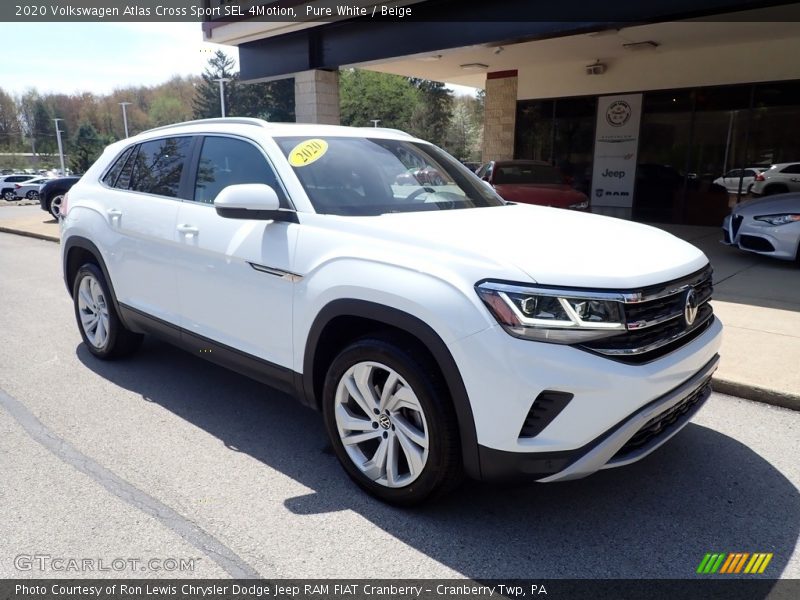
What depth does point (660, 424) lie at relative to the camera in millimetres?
2742

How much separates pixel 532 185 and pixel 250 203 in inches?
353

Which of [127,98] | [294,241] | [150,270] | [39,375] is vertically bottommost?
[39,375]

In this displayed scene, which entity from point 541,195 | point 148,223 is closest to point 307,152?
point 148,223

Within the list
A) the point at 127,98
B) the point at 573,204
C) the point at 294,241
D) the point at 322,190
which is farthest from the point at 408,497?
the point at 127,98

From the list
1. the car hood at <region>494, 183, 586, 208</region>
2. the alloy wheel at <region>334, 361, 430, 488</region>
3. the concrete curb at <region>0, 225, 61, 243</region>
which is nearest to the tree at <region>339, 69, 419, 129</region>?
the concrete curb at <region>0, 225, 61, 243</region>

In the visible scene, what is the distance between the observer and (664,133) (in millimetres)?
13562

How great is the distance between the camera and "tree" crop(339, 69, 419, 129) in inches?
2808

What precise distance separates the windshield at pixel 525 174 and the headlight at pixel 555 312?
30.5 ft

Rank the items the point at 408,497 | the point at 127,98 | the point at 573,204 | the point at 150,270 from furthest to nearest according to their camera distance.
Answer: the point at 127,98 → the point at 573,204 → the point at 150,270 → the point at 408,497

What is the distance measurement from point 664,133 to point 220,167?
12376mm

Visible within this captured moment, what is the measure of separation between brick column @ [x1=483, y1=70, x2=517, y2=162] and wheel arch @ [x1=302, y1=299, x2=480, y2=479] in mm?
14138

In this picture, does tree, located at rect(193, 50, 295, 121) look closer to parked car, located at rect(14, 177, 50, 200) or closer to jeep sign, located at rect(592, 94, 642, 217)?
parked car, located at rect(14, 177, 50, 200)

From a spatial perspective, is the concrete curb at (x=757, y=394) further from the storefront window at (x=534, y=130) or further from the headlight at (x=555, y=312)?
the storefront window at (x=534, y=130)

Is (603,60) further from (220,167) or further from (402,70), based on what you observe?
(220,167)
